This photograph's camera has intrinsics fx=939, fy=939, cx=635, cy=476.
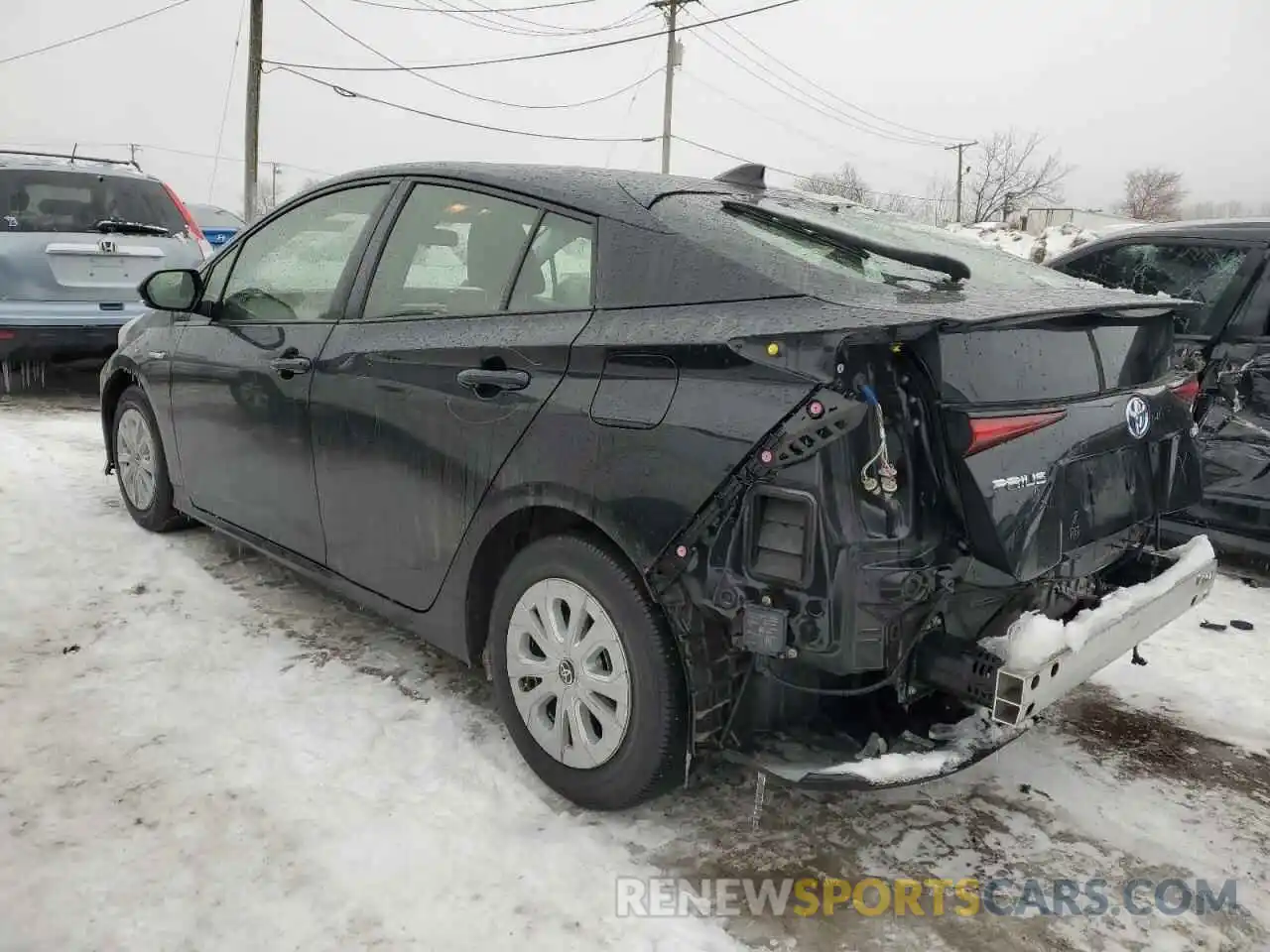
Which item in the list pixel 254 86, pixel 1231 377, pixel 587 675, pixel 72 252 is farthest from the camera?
pixel 254 86

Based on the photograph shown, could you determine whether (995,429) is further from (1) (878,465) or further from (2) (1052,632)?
(2) (1052,632)

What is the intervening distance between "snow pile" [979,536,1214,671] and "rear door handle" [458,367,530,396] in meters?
1.34

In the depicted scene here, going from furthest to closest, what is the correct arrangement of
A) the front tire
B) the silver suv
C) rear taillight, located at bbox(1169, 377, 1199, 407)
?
the silver suv, rear taillight, located at bbox(1169, 377, 1199, 407), the front tire

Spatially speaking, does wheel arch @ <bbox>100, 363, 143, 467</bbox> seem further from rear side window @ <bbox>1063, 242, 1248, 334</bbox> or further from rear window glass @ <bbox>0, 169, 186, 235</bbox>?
rear side window @ <bbox>1063, 242, 1248, 334</bbox>

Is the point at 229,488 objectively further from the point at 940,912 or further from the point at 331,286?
the point at 940,912

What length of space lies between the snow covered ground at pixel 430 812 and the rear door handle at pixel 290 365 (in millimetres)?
1005

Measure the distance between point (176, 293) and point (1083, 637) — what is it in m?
3.64

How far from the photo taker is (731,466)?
6.77ft

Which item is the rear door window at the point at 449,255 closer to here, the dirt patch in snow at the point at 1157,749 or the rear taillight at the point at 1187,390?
the rear taillight at the point at 1187,390

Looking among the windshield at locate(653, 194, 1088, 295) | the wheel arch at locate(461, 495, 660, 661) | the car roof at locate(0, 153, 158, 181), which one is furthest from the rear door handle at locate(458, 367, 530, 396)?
the car roof at locate(0, 153, 158, 181)

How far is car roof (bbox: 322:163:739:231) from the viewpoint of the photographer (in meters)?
2.55

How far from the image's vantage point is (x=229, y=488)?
3.83 m

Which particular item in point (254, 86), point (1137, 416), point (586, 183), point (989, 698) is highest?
point (254, 86)

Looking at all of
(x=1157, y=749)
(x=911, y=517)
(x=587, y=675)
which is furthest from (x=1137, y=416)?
(x=587, y=675)
